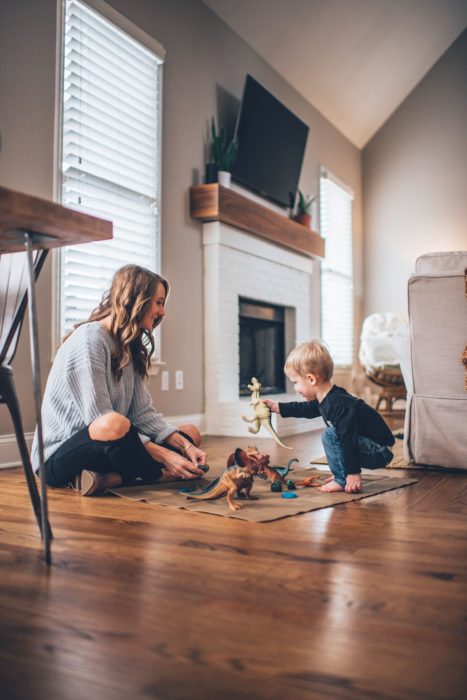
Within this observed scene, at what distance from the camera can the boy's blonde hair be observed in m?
2.28

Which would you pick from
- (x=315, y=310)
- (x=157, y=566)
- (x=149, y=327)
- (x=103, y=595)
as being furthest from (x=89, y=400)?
(x=315, y=310)

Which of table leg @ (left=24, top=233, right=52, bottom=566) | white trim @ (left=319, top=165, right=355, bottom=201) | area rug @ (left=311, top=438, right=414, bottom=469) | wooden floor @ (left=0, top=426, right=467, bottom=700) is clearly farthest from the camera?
white trim @ (left=319, top=165, right=355, bottom=201)

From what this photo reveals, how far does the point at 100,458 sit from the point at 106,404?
0.17 m

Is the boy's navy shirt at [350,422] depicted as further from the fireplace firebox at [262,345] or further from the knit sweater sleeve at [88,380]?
the fireplace firebox at [262,345]

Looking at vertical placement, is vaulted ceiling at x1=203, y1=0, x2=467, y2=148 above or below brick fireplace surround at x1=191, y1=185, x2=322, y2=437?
above

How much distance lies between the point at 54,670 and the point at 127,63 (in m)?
3.48

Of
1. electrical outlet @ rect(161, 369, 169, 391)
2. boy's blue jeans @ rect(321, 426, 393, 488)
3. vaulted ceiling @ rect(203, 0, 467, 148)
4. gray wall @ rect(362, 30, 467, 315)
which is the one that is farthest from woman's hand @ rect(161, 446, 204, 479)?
gray wall @ rect(362, 30, 467, 315)

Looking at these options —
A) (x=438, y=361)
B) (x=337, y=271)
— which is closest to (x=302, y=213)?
(x=337, y=271)

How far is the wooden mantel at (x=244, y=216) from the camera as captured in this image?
4180 millimetres

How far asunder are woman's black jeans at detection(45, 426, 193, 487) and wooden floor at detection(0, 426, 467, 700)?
31 cm

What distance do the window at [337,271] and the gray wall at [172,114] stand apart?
1.35 meters

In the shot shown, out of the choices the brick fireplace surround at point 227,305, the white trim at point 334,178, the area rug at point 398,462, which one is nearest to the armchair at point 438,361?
the area rug at point 398,462

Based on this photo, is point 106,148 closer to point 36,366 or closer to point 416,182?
point 36,366

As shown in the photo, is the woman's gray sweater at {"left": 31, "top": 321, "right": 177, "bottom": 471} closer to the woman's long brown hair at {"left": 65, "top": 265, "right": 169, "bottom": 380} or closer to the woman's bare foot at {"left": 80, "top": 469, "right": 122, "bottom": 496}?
the woman's long brown hair at {"left": 65, "top": 265, "right": 169, "bottom": 380}
